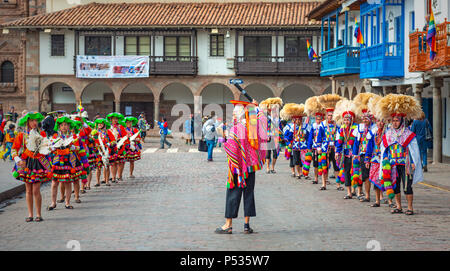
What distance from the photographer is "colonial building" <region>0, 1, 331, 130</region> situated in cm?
4566

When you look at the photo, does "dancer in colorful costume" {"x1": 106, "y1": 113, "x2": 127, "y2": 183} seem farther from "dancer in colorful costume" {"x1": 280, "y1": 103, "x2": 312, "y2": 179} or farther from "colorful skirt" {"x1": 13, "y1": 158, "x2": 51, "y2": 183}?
"colorful skirt" {"x1": 13, "y1": 158, "x2": 51, "y2": 183}

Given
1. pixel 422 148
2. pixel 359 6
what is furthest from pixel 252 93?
pixel 422 148

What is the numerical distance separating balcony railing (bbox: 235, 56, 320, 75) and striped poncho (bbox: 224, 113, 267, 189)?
3522 cm

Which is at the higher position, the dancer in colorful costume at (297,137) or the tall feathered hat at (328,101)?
the tall feathered hat at (328,101)

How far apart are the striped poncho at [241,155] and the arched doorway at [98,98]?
39.4 meters

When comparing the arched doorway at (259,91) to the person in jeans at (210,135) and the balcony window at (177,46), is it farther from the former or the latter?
the person in jeans at (210,135)

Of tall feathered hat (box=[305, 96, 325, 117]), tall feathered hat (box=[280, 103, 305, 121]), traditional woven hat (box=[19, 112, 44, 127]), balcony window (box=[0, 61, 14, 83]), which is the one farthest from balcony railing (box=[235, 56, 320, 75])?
traditional woven hat (box=[19, 112, 44, 127])

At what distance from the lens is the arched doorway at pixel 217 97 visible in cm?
4853

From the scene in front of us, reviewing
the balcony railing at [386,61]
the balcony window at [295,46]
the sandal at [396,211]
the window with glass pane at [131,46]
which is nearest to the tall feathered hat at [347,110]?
the sandal at [396,211]

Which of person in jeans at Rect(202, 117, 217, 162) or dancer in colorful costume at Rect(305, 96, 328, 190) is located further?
person in jeans at Rect(202, 117, 217, 162)

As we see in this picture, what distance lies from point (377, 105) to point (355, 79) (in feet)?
74.9

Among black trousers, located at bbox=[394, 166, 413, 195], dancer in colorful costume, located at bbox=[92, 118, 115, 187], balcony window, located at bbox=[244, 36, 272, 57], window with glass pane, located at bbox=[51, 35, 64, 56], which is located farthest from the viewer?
window with glass pane, located at bbox=[51, 35, 64, 56]

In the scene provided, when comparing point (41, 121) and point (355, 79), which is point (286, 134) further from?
point (355, 79)

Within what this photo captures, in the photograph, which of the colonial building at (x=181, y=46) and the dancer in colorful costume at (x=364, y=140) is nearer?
the dancer in colorful costume at (x=364, y=140)
